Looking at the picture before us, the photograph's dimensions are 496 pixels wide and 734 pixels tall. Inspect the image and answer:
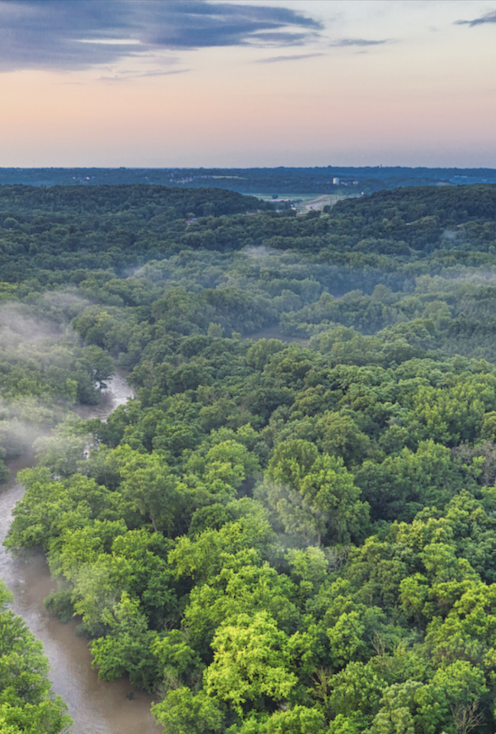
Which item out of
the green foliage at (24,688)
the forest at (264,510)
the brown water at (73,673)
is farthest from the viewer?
the brown water at (73,673)

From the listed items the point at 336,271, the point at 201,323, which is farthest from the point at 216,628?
the point at 336,271

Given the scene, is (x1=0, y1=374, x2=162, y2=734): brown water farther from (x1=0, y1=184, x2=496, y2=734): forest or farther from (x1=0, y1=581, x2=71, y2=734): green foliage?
(x1=0, y1=581, x2=71, y2=734): green foliage

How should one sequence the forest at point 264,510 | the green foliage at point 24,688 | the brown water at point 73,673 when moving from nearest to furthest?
the green foliage at point 24,688 → the forest at point 264,510 → the brown water at point 73,673

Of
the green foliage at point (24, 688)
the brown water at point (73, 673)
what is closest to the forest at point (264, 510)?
the green foliage at point (24, 688)

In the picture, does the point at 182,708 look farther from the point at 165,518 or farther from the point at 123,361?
the point at 123,361

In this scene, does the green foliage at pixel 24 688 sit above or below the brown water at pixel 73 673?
above

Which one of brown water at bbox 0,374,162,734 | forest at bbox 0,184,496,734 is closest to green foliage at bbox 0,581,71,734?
forest at bbox 0,184,496,734

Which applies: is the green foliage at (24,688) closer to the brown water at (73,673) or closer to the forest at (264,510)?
the forest at (264,510)

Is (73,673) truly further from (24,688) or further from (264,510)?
(264,510)
